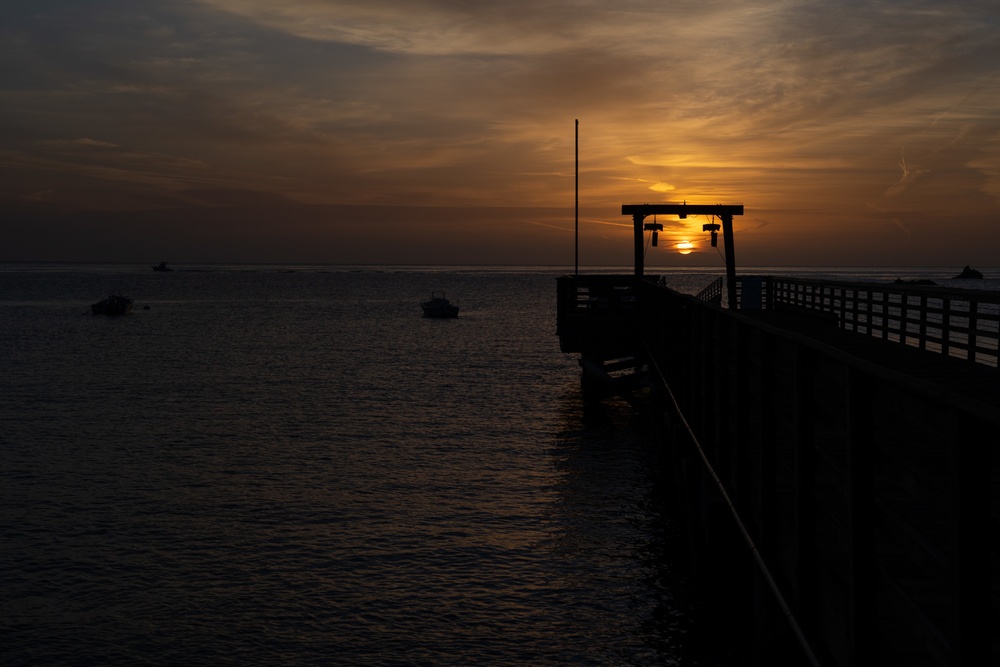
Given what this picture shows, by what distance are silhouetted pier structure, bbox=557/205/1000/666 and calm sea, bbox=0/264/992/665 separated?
2101 mm

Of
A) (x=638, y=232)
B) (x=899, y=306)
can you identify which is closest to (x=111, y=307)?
(x=638, y=232)

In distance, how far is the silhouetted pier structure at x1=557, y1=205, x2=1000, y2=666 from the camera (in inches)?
117

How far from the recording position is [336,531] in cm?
1667

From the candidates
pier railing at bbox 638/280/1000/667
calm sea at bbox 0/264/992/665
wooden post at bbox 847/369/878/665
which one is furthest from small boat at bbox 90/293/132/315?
wooden post at bbox 847/369/878/665

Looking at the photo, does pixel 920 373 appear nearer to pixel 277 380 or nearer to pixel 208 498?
pixel 208 498

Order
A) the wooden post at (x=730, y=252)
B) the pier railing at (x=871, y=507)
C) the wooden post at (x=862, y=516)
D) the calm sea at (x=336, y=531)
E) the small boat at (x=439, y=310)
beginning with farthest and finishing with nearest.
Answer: the small boat at (x=439, y=310), the wooden post at (x=730, y=252), the calm sea at (x=336, y=531), the wooden post at (x=862, y=516), the pier railing at (x=871, y=507)

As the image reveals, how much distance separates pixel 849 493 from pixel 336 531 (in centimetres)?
1331

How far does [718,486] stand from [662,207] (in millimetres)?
24237

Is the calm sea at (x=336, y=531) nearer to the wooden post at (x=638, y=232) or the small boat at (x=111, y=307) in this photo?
the wooden post at (x=638, y=232)

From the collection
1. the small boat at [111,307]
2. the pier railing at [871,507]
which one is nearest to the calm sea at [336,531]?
the pier railing at [871,507]

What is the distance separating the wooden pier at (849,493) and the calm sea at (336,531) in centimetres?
212

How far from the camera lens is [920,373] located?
1104 centimetres

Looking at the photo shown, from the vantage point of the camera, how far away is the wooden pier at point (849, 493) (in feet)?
9.78

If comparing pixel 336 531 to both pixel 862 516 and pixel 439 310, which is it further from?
pixel 439 310
